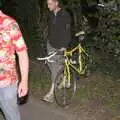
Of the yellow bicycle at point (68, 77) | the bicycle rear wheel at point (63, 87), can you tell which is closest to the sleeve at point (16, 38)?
the yellow bicycle at point (68, 77)

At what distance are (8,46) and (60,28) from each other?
316 centimetres

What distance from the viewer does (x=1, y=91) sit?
5137 mm

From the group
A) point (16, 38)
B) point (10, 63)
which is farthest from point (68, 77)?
point (16, 38)

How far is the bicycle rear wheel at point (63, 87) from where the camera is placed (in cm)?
855

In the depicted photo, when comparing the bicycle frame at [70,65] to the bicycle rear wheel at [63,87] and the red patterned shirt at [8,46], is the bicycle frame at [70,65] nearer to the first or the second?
the bicycle rear wheel at [63,87]

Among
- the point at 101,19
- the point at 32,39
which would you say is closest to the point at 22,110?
the point at 101,19

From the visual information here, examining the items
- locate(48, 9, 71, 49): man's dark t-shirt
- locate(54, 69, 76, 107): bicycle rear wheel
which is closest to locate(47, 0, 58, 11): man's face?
locate(48, 9, 71, 49): man's dark t-shirt

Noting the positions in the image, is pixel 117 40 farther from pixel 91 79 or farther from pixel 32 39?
pixel 32 39

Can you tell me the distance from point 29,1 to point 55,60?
811 centimetres

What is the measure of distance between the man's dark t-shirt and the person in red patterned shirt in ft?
9.97

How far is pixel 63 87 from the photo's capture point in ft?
28.6

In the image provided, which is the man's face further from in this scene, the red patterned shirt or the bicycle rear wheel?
the red patterned shirt

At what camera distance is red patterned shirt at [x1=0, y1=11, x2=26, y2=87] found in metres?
4.97

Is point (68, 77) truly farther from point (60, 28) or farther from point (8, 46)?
point (8, 46)
